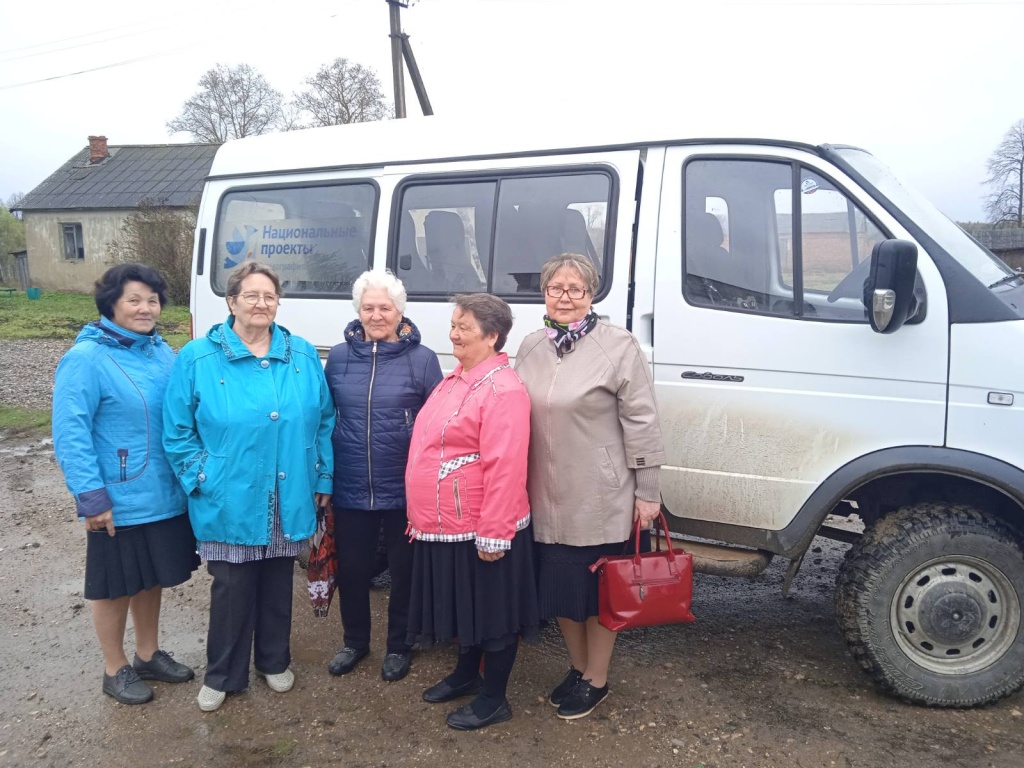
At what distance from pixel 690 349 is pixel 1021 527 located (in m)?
1.60

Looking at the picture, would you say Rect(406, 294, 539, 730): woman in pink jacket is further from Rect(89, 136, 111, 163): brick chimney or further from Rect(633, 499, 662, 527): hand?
Rect(89, 136, 111, 163): brick chimney

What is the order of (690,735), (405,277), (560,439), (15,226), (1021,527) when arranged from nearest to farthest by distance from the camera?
(560,439)
(690,735)
(1021,527)
(405,277)
(15,226)

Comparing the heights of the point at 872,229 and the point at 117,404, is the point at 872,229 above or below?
above

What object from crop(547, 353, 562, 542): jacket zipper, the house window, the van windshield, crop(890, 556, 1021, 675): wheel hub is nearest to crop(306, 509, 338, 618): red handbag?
crop(547, 353, 562, 542): jacket zipper

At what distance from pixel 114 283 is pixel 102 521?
96 centimetres

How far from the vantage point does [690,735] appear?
10.3 ft

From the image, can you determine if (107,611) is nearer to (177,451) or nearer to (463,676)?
(177,451)

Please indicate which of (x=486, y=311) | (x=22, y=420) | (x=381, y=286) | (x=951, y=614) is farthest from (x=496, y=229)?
(x=22, y=420)

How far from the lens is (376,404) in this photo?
338 centimetres

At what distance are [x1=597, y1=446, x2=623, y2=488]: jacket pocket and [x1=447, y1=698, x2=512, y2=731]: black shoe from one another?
3.54ft

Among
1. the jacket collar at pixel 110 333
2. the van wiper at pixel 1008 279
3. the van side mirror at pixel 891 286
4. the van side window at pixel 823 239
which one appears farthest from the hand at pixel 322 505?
the van wiper at pixel 1008 279

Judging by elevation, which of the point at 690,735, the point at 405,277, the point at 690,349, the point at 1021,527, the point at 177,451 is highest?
the point at 405,277

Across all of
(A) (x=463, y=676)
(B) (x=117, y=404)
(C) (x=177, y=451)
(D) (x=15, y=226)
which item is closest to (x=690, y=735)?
(A) (x=463, y=676)

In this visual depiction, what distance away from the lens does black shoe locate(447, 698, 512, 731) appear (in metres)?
3.20
